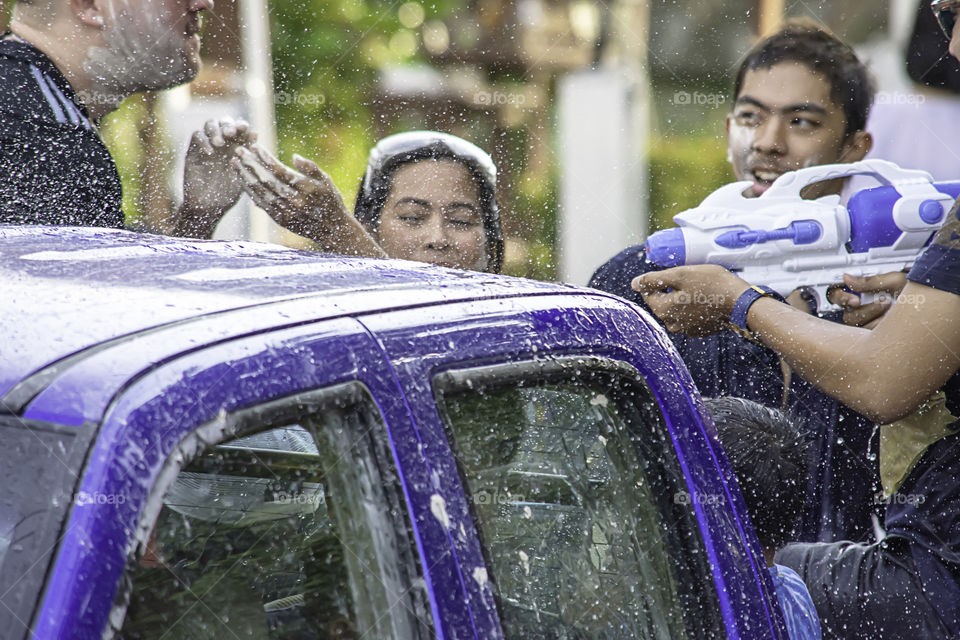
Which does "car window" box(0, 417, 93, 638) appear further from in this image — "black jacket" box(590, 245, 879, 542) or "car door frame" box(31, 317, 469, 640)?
"black jacket" box(590, 245, 879, 542)

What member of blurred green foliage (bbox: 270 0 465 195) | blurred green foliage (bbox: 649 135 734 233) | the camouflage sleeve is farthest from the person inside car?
blurred green foliage (bbox: 270 0 465 195)

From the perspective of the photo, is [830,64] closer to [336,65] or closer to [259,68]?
[259,68]

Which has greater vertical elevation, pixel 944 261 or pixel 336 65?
pixel 336 65

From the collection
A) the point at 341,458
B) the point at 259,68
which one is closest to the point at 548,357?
the point at 341,458

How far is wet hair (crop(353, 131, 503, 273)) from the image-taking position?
11.4 ft

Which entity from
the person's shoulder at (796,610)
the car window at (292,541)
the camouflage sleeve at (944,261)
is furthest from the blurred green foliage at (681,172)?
the car window at (292,541)

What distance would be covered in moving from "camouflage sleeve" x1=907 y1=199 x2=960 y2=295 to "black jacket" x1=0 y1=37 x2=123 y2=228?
1838 millimetres

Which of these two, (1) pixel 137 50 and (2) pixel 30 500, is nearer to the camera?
(2) pixel 30 500

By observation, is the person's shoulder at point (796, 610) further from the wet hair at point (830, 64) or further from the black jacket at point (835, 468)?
the wet hair at point (830, 64)

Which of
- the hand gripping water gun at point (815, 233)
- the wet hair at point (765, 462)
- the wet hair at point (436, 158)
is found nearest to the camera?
the wet hair at point (765, 462)

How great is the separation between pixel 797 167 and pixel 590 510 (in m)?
2.27

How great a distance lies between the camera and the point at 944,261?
2.06 m

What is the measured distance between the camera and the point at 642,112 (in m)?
12.0

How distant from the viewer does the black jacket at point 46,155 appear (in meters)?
2.52
